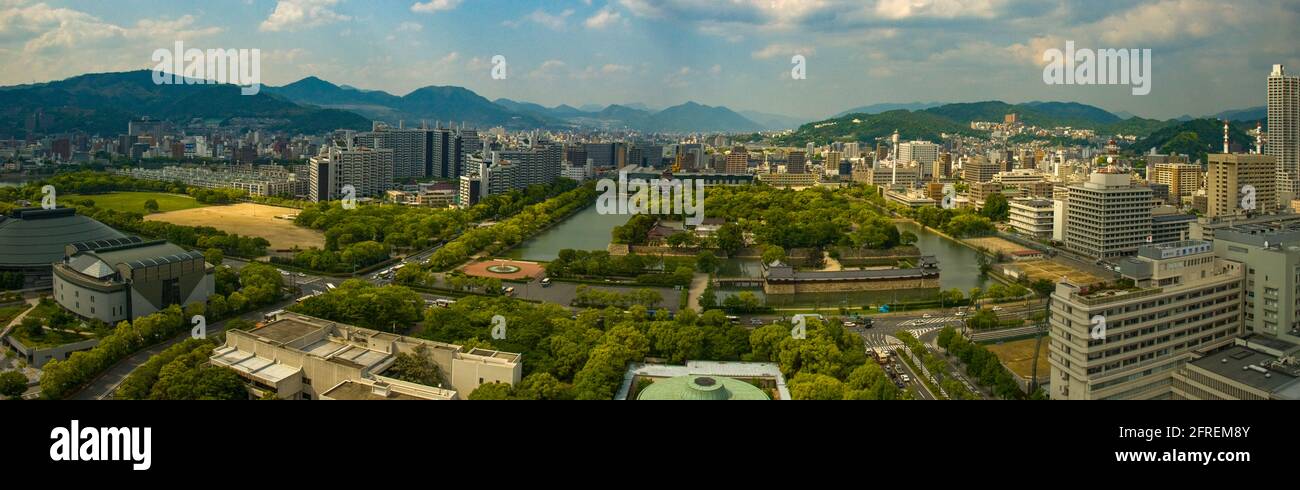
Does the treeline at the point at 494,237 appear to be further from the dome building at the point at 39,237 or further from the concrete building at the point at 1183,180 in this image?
the concrete building at the point at 1183,180

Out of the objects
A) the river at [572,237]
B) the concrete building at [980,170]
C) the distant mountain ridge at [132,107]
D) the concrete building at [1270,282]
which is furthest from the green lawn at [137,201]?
the concrete building at [980,170]

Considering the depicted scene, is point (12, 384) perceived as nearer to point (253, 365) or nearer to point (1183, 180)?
point (253, 365)

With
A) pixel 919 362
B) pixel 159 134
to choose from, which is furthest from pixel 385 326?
pixel 159 134

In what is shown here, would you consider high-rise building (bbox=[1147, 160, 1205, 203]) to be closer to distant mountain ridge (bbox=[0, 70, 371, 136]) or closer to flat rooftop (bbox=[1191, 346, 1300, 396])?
flat rooftop (bbox=[1191, 346, 1300, 396])

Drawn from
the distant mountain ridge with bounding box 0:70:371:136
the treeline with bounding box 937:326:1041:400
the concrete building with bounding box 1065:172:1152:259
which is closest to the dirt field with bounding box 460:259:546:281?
the treeline with bounding box 937:326:1041:400

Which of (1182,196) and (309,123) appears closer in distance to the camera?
(1182,196)

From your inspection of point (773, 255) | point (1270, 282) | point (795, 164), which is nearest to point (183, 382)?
point (1270, 282)
